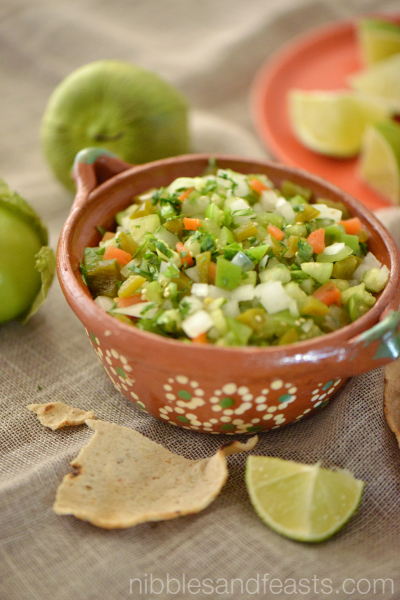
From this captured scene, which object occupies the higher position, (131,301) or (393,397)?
(131,301)

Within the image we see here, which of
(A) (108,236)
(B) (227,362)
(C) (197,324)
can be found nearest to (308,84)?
(A) (108,236)

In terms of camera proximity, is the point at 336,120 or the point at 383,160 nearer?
the point at 383,160

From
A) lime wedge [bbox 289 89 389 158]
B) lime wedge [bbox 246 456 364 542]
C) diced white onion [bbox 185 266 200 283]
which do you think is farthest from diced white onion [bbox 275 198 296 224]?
lime wedge [bbox 289 89 389 158]

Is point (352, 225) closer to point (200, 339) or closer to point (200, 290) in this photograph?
point (200, 290)

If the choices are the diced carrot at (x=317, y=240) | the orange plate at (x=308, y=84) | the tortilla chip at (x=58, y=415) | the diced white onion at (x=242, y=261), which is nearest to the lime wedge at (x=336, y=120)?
the orange plate at (x=308, y=84)

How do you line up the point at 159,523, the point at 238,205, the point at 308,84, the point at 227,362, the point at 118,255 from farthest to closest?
the point at 308,84 < the point at 238,205 < the point at 118,255 < the point at 159,523 < the point at 227,362

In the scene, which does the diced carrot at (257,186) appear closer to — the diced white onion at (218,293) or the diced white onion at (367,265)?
the diced white onion at (367,265)
